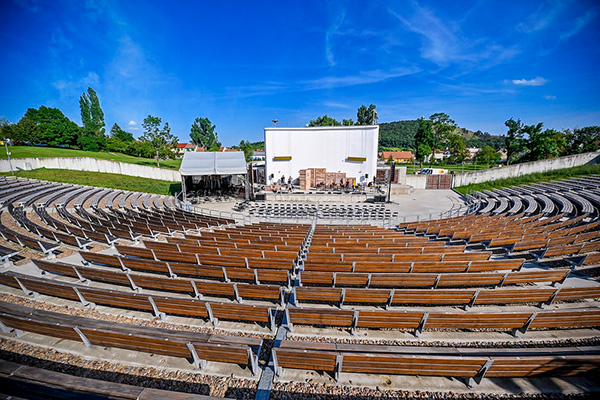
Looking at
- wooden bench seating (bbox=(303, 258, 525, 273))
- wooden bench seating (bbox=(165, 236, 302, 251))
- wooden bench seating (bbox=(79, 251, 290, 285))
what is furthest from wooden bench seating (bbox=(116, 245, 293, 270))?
wooden bench seating (bbox=(165, 236, 302, 251))

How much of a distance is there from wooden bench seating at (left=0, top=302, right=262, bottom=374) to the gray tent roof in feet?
56.2

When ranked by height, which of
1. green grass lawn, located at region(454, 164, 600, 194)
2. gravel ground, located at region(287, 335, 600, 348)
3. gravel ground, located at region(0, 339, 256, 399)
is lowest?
gravel ground, located at region(287, 335, 600, 348)

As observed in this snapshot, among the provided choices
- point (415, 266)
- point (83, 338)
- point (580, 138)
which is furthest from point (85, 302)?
point (580, 138)

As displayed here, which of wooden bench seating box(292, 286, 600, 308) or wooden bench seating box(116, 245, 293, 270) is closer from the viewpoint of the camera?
wooden bench seating box(292, 286, 600, 308)

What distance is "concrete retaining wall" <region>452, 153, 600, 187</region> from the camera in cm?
2769

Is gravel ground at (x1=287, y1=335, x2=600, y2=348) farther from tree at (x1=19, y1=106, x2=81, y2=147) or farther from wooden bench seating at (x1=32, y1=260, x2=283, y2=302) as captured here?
tree at (x1=19, y1=106, x2=81, y2=147)

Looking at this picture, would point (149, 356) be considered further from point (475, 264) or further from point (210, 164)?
point (210, 164)

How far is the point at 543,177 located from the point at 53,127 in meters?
88.7

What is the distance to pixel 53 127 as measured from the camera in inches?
1935

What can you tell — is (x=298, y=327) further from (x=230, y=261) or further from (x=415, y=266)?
(x=415, y=266)

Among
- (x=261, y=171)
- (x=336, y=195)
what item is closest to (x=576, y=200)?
(x=336, y=195)

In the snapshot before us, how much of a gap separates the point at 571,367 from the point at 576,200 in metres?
21.9

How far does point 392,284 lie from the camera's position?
5.59 meters

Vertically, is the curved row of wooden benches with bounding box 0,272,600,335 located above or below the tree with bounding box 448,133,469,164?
below
